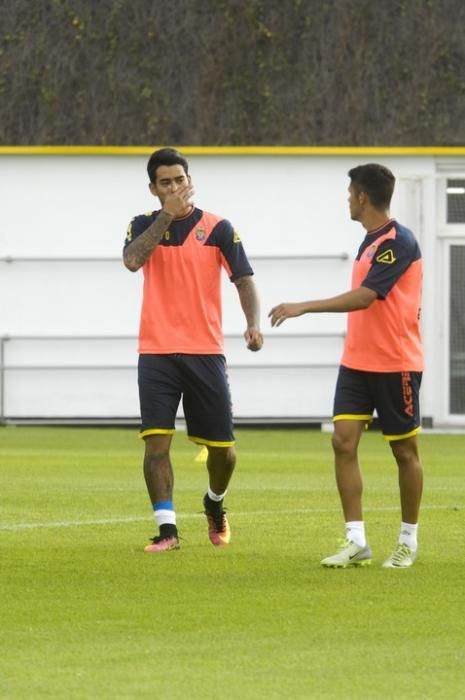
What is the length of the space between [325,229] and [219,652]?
23237 millimetres

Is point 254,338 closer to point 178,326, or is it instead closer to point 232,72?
point 178,326

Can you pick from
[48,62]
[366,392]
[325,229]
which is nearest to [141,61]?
[48,62]

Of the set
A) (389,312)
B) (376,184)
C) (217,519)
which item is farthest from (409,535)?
(376,184)

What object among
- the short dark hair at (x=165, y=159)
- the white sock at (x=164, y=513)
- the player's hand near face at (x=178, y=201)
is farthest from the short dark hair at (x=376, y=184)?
the white sock at (x=164, y=513)

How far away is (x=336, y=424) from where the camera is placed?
10.6 m

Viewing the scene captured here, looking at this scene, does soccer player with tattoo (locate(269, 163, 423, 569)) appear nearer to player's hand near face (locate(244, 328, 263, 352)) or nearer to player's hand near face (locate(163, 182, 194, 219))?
player's hand near face (locate(244, 328, 263, 352))

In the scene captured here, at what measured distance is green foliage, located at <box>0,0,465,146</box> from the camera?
3091 cm

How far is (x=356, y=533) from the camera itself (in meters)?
10.6

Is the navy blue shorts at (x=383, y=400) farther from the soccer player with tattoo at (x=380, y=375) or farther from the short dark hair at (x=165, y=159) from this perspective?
the short dark hair at (x=165, y=159)

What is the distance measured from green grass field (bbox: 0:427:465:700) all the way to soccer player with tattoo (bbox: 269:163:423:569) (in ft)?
0.75

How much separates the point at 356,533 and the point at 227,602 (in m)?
1.51

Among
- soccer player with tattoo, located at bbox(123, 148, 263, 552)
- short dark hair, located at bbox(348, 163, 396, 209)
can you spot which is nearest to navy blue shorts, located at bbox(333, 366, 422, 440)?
short dark hair, located at bbox(348, 163, 396, 209)

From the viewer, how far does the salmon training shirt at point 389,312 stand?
10.4 meters

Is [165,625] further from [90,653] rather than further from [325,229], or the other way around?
[325,229]
